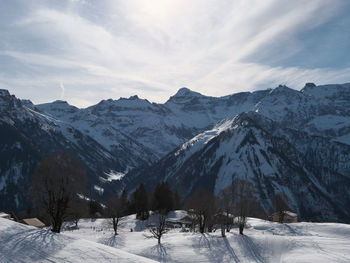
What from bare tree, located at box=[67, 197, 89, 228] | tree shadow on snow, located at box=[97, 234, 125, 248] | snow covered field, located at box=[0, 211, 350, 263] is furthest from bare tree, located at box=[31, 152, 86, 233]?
tree shadow on snow, located at box=[97, 234, 125, 248]

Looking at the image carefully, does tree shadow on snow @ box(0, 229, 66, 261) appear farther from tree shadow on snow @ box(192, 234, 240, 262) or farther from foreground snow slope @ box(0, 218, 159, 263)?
tree shadow on snow @ box(192, 234, 240, 262)

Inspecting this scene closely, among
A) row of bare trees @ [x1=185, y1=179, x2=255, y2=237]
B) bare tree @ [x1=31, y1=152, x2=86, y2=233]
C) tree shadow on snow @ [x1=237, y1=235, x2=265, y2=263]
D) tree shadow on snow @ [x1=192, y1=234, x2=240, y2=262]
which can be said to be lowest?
tree shadow on snow @ [x1=192, y1=234, x2=240, y2=262]

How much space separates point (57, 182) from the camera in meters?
39.7

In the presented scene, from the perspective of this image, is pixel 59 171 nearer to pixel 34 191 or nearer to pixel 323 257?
pixel 34 191

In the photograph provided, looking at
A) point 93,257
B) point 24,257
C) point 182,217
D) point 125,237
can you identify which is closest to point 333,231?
point 125,237

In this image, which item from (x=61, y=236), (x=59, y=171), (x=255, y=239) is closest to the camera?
(x=61, y=236)

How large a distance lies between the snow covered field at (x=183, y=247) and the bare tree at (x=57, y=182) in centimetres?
472

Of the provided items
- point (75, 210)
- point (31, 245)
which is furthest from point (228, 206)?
point (31, 245)

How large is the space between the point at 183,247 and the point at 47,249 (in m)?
26.2

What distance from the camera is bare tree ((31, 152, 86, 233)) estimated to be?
1458 inches

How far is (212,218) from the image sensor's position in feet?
233

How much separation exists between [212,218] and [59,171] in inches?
1668

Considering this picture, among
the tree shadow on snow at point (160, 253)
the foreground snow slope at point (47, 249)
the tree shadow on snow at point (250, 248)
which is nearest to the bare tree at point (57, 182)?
the foreground snow slope at point (47, 249)

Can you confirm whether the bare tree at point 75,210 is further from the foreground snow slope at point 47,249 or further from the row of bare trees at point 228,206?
the row of bare trees at point 228,206
